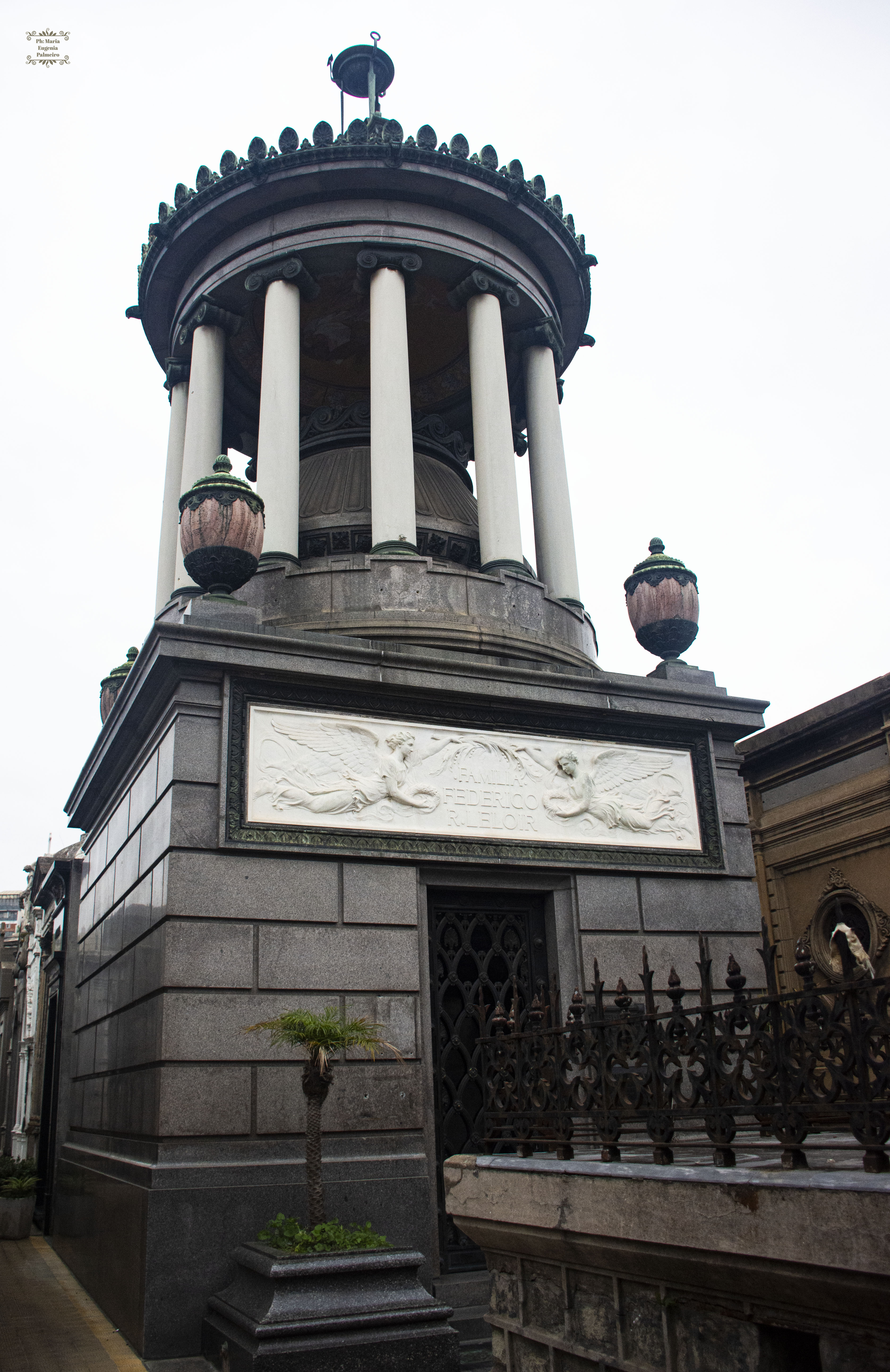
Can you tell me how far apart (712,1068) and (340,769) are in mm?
6409

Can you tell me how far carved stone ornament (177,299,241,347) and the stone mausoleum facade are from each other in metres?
0.06

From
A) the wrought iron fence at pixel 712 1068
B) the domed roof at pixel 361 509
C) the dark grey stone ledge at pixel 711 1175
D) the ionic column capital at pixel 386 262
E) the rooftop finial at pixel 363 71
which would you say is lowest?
the dark grey stone ledge at pixel 711 1175

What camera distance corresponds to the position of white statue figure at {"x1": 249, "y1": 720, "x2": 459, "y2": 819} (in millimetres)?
10594

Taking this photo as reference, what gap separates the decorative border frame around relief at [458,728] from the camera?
1043 cm

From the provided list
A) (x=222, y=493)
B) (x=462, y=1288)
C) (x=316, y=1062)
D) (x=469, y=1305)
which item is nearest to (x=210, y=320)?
(x=222, y=493)

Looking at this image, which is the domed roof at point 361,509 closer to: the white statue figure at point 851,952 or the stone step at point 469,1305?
the white statue figure at point 851,952

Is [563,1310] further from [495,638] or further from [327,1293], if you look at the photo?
[495,638]

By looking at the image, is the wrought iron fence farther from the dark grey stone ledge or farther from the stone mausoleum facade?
the stone mausoleum facade

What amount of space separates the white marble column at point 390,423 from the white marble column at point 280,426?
100cm

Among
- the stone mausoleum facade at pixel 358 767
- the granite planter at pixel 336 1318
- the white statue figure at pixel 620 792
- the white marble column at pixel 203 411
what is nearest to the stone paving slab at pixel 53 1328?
the stone mausoleum facade at pixel 358 767

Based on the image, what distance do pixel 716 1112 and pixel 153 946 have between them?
22.0 feet

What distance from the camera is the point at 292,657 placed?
35.8 ft

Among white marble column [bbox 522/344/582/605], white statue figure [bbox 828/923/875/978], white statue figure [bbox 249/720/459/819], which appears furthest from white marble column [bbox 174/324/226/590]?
white statue figure [bbox 828/923/875/978]

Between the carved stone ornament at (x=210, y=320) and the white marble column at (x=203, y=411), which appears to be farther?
the carved stone ornament at (x=210, y=320)
